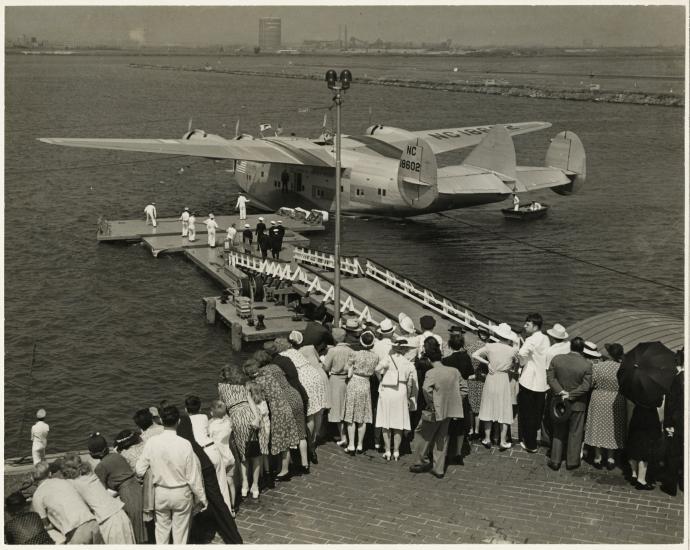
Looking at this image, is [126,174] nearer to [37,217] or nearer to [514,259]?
[37,217]

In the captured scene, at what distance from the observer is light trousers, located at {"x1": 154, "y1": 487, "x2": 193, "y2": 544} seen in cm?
902

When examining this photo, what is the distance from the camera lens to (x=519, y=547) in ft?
31.1

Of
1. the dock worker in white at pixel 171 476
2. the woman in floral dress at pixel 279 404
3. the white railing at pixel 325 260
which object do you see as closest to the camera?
the dock worker in white at pixel 171 476

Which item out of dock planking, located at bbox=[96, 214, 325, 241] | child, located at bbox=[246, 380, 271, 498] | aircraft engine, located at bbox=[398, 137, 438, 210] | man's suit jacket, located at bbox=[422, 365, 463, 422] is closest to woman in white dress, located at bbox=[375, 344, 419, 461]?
man's suit jacket, located at bbox=[422, 365, 463, 422]

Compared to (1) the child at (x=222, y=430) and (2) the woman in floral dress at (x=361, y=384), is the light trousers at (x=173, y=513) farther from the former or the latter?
(2) the woman in floral dress at (x=361, y=384)

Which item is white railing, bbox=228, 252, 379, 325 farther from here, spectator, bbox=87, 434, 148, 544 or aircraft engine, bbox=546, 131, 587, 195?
aircraft engine, bbox=546, 131, 587, 195

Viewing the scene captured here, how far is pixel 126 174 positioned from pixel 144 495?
5774cm

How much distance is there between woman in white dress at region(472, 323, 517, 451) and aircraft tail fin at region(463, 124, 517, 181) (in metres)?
26.0

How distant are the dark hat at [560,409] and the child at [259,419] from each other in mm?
4262

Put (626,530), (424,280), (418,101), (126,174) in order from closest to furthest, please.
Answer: (626,530), (424,280), (126,174), (418,101)

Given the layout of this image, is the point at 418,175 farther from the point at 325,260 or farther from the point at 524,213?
the point at 524,213

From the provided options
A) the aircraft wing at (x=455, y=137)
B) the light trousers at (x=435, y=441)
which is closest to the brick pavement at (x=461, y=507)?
the light trousers at (x=435, y=441)

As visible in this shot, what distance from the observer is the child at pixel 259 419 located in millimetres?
10562

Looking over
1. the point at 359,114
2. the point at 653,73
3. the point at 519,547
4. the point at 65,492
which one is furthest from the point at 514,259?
the point at 653,73
